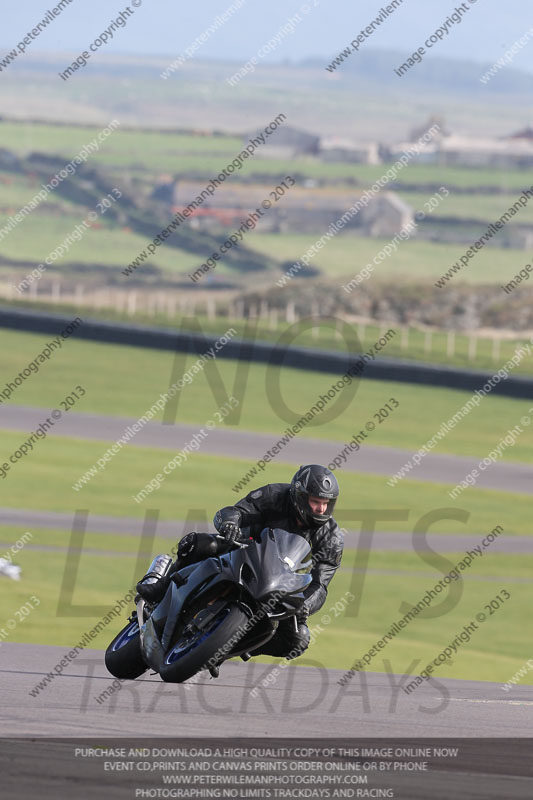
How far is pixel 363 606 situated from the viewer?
56.0ft

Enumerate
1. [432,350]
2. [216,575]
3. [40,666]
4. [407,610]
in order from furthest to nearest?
[432,350]
[407,610]
[40,666]
[216,575]

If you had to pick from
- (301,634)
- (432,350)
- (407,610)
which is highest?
(432,350)

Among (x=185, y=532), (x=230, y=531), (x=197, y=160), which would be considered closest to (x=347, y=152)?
(x=197, y=160)

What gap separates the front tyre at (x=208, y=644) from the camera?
7.58 metres

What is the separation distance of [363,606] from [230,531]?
9303 mm

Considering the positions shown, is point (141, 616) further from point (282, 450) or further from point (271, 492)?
point (282, 450)

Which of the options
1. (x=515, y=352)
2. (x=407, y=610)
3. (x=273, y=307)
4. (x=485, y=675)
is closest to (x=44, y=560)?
(x=407, y=610)

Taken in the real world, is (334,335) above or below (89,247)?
below

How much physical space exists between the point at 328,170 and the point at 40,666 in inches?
4163

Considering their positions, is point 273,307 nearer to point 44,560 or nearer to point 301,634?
point 44,560

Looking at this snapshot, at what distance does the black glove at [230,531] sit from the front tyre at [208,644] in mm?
494

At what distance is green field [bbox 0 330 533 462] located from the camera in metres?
34.3

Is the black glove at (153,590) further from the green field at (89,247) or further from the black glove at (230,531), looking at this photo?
the green field at (89,247)

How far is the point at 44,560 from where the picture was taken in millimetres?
17750
